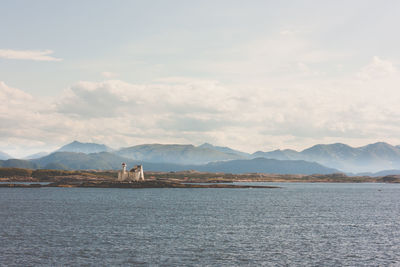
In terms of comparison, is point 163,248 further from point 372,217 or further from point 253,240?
point 372,217

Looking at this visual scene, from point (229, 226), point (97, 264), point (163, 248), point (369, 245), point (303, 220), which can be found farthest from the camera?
point (303, 220)

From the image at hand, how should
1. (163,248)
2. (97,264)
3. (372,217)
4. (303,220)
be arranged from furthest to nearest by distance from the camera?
(372,217), (303,220), (163,248), (97,264)

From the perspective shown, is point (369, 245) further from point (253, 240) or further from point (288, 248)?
point (253, 240)

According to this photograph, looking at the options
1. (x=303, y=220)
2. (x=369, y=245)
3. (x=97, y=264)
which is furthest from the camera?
(x=303, y=220)

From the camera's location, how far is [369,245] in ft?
206

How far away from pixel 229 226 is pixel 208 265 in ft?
108

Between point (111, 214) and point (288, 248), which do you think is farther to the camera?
point (111, 214)

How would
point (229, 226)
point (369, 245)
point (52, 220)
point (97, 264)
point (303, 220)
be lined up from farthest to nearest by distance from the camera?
1. point (303, 220)
2. point (52, 220)
3. point (229, 226)
4. point (369, 245)
5. point (97, 264)

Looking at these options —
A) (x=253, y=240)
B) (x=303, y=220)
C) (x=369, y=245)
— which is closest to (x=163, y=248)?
(x=253, y=240)

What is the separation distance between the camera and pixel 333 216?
101875 mm

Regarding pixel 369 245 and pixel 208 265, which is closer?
pixel 208 265

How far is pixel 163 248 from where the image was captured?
5831cm

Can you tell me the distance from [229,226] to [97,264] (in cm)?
3794

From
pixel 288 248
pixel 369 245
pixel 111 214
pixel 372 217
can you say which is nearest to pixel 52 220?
pixel 111 214
